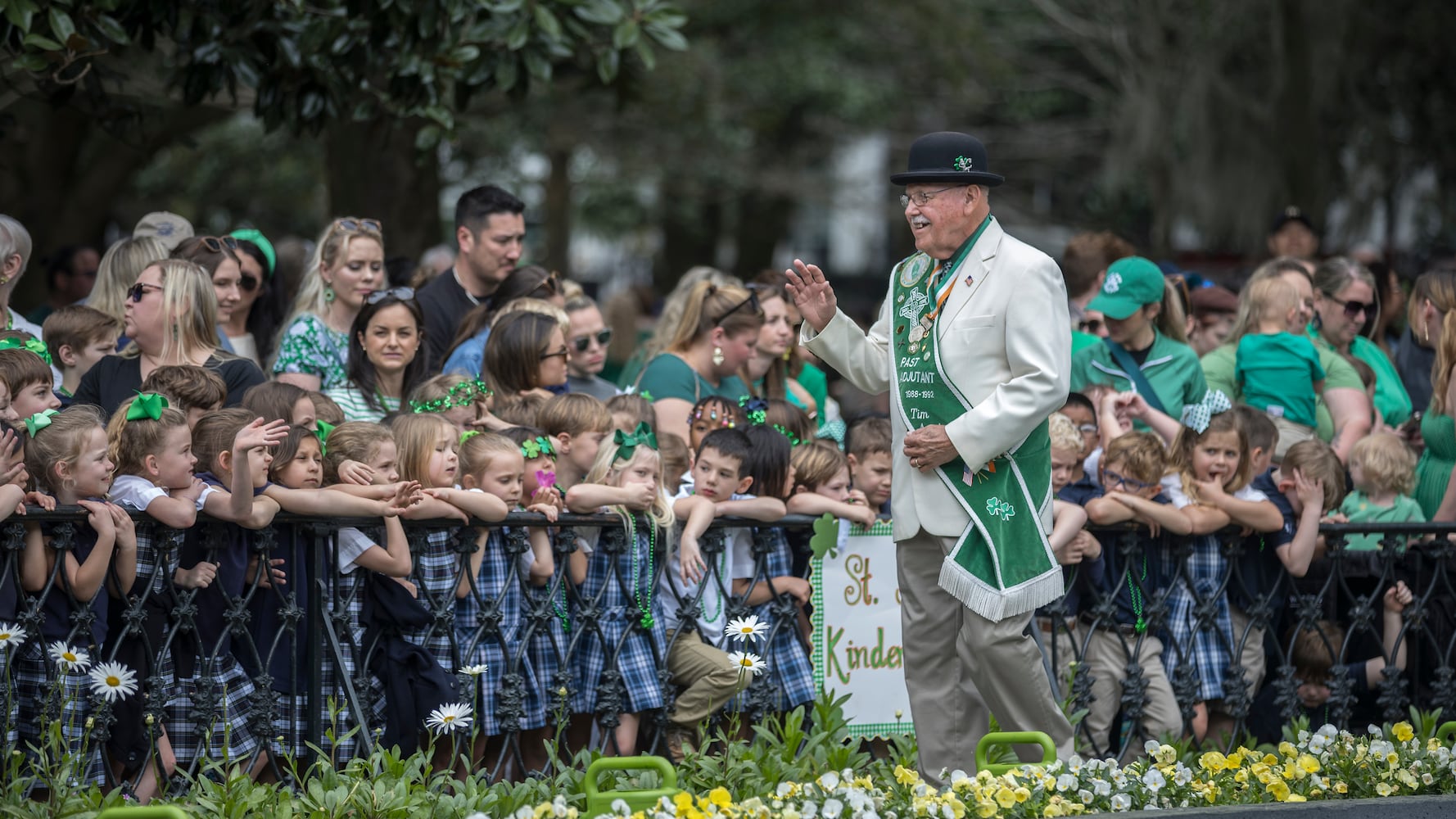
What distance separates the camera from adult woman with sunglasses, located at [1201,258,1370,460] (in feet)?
26.0

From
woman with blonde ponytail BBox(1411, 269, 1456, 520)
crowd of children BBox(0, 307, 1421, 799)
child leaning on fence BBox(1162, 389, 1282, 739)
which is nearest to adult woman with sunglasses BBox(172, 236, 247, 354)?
crowd of children BBox(0, 307, 1421, 799)

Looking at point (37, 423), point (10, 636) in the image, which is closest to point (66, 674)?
point (10, 636)

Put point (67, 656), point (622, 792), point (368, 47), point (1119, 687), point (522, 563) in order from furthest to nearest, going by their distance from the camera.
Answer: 1. point (368, 47)
2. point (1119, 687)
3. point (522, 563)
4. point (67, 656)
5. point (622, 792)

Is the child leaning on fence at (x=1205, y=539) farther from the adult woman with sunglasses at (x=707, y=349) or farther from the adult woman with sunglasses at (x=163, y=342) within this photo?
the adult woman with sunglasses at (x=163, y=342)

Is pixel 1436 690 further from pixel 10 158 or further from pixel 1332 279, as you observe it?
pixel 10 158

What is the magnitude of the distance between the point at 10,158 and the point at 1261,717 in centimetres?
995

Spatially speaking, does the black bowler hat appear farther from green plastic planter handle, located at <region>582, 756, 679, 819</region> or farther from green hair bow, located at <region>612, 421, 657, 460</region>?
green plastic planter handle, located at <region>582, 756, 679, 819</region>

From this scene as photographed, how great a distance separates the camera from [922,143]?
555cm

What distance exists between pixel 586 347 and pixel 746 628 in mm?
2300

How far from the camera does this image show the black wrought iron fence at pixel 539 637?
17.6 feet

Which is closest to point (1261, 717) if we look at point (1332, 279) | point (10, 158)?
point (1332, 279)

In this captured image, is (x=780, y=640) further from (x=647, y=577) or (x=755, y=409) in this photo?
(x=755, y=409)

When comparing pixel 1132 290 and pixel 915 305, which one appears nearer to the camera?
A: pixel 915 305

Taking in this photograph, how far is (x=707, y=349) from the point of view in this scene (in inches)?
304
